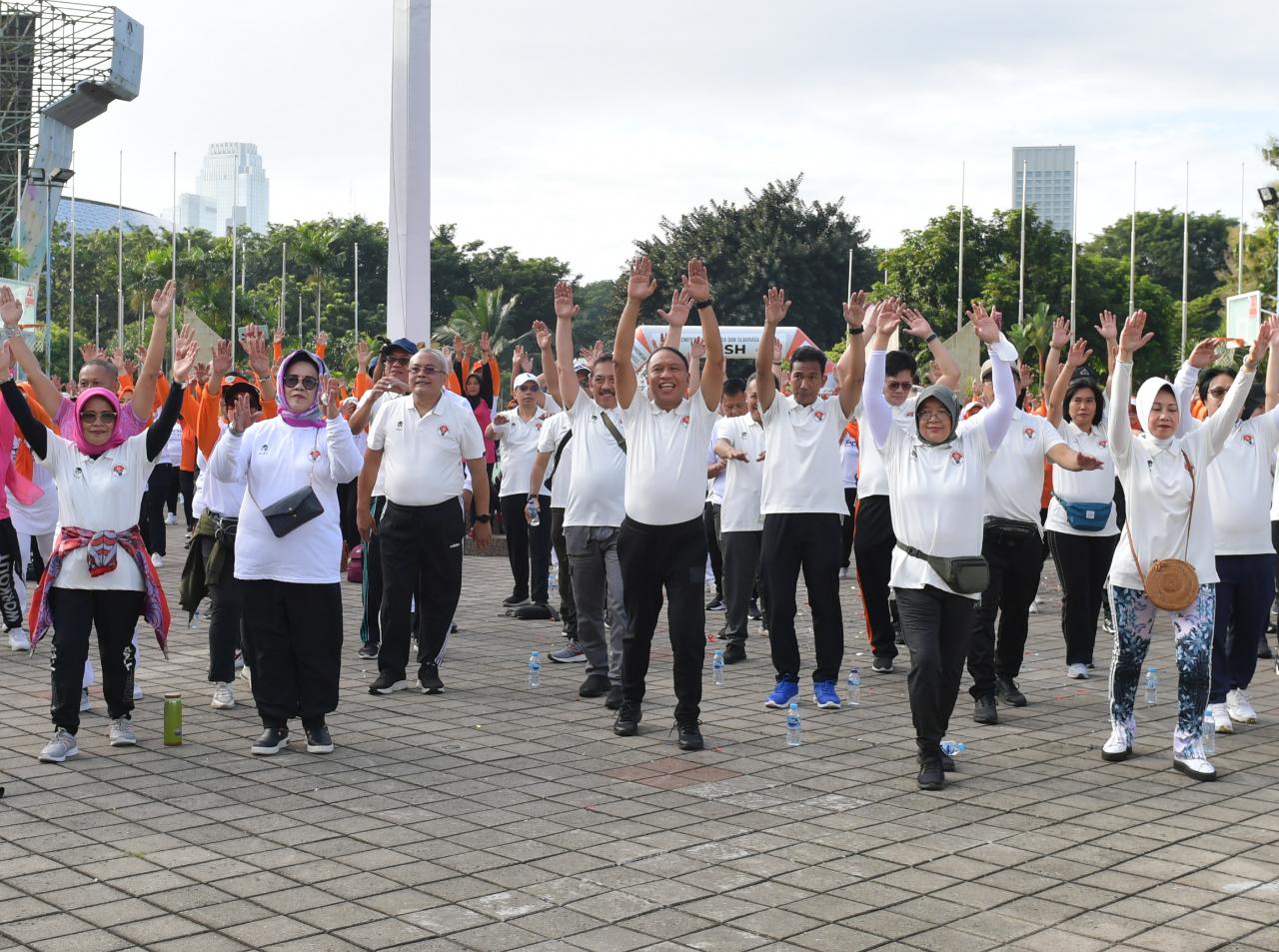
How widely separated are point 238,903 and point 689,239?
190 feet

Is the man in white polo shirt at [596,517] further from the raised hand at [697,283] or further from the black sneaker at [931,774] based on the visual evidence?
the black sneaker at [931,774]

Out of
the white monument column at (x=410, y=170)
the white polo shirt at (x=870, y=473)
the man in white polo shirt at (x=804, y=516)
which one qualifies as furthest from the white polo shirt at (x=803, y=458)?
the white monument column at (x=410, y=170)

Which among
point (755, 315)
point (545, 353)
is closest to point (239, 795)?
point (545, 353)

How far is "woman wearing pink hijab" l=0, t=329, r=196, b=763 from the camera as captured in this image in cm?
731

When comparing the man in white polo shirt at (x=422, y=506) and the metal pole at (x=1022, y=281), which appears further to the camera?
the metal pole at (x=1022, y=281)

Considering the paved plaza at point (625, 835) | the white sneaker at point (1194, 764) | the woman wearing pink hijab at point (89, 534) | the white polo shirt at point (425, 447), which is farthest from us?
the white polo shirt at point (425, 447)

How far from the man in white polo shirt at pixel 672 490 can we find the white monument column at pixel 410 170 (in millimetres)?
12934

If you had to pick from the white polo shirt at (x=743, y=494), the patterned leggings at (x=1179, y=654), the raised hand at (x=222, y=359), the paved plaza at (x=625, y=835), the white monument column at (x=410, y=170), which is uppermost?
the white monument column at (x=410, y=170)

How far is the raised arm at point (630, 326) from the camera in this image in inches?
297

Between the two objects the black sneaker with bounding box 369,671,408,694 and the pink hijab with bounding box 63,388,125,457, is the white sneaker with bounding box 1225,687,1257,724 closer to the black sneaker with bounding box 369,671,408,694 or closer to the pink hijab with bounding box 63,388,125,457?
the black sneaker with bounding box 369,671,408,694

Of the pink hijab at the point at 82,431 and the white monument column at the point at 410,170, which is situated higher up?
the white monument column at the point at 410,170

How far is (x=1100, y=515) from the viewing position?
9.73m

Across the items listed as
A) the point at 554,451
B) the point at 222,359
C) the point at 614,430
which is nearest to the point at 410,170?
the point at 554,451

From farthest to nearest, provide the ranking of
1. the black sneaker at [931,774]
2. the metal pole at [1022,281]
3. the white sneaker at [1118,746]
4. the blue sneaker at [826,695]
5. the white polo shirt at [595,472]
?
the metal pole at [1022,281] → the white polo shirt at [595,472] → the blue sneaker at [826,695] → the white sneaker at [1118,746] → the black sneaker at [931,774]
